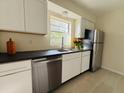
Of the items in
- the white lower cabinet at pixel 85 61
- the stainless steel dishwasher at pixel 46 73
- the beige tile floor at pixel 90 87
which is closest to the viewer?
the stainless steel dishwasher at pixel 46 73

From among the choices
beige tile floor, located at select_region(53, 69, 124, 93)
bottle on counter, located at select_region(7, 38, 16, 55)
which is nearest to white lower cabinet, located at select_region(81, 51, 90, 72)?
beige tile floor, located at select_region(53, 69, 124, 93)

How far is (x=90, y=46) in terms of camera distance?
9.91 ft

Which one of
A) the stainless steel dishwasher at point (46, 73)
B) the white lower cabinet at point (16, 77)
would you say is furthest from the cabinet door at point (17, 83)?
the stainless steel dishwasher at point (46, 73)

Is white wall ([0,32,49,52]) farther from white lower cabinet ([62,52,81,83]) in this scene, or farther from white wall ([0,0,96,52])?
white lower cabinet ([62,52,81,83])

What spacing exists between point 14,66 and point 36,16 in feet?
3.58

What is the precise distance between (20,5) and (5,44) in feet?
2.70

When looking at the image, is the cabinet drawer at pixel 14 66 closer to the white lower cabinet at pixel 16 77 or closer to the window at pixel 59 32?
the white lower cabinet at pixel 16 77

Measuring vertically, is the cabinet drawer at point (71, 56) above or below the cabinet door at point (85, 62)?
above

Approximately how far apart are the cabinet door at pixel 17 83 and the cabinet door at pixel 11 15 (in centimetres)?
81

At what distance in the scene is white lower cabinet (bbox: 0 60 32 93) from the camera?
112 cm

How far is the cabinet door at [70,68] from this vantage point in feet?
6.68

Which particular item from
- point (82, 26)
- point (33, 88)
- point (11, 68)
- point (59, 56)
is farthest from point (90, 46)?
point (11, 68)

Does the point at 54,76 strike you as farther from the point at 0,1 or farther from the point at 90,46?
the point at 90,46

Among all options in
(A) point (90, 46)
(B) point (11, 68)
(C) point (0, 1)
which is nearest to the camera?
(B) point (11, 68)
